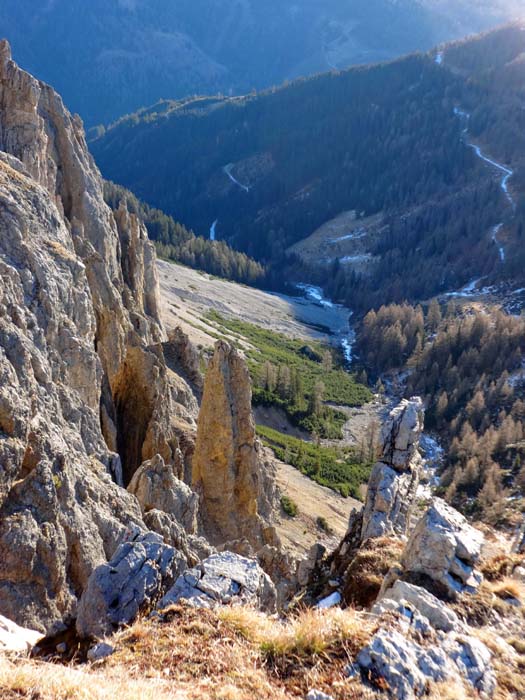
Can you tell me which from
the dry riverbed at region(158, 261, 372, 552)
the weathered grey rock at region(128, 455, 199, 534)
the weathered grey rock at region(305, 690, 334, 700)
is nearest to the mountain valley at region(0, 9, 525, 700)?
the weathered grey rock at region(305, 690, 334, 700)

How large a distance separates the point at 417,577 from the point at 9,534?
829cm

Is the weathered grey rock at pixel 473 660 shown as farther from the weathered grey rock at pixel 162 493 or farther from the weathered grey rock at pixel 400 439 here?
the weathered grey rock at pixel 162 493

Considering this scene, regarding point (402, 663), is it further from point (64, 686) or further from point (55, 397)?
point (55, 397)

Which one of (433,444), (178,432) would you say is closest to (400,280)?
(433,444)

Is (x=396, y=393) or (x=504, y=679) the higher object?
(x=504, y=679)

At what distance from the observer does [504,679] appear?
827 centimetres

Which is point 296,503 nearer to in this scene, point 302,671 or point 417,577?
point 417,577

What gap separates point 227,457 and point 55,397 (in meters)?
15.4

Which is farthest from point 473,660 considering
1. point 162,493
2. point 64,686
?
point 162,493

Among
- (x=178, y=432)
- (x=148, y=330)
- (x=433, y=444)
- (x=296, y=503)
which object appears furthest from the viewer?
(x=433, y=444)

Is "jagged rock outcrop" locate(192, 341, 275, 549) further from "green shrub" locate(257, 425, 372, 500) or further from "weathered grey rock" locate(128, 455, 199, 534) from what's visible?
"green shrub" locate(257, 425, 372, 500)

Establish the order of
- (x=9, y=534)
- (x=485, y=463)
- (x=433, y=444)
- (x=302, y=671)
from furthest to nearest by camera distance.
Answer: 1. (x=433, y=444)
2. (x=485, y=463)
3. (x=9, y=534)
4. (x=302, y=671)

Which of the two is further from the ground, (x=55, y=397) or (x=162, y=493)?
(x=55, y=397)

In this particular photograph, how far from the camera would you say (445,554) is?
436 inches
